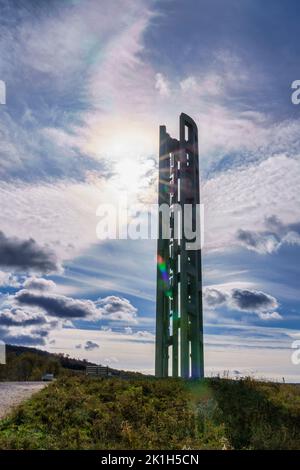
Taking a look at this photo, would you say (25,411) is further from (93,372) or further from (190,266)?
(93,372)

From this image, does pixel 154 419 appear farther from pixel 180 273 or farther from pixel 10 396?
pixel 180 273

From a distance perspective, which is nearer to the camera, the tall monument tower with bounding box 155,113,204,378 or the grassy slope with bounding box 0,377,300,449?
the grassy slope with bounding box 0,377,300,449

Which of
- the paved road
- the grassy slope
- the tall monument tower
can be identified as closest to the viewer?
the grassy slope

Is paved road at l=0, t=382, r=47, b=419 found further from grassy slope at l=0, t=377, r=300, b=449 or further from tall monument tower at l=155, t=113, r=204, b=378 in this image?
tall monument tower at l=155, t=113, r=204, b=378

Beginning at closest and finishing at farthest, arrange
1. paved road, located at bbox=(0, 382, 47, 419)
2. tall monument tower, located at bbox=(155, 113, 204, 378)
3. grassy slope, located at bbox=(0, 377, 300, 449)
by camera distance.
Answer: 1. grassy slope, located at bbox=(0, 377, 300, 449)
2. paved road, located at bbox=(0, 382, 47, 419)
3. tall monument tower, located at bbox=(155, 113, 204, 378)

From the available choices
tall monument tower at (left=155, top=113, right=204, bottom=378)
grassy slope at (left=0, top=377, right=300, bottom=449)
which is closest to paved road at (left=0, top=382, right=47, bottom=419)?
grassy slope at (left=0, top=377, right=300, bottom=449)

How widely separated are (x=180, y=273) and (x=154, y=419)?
13.6 metres

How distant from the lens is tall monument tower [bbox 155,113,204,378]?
27.0m

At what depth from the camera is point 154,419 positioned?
1426 cm

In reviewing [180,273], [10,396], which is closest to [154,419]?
[10,396]

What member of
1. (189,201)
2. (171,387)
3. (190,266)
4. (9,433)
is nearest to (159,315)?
(190,266)

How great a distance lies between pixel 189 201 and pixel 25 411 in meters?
16.5

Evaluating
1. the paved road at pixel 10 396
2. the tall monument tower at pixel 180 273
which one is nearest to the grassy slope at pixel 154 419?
the paved road at pixel 10 396

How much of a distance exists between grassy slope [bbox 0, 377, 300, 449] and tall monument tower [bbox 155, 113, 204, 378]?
22.8 feet
